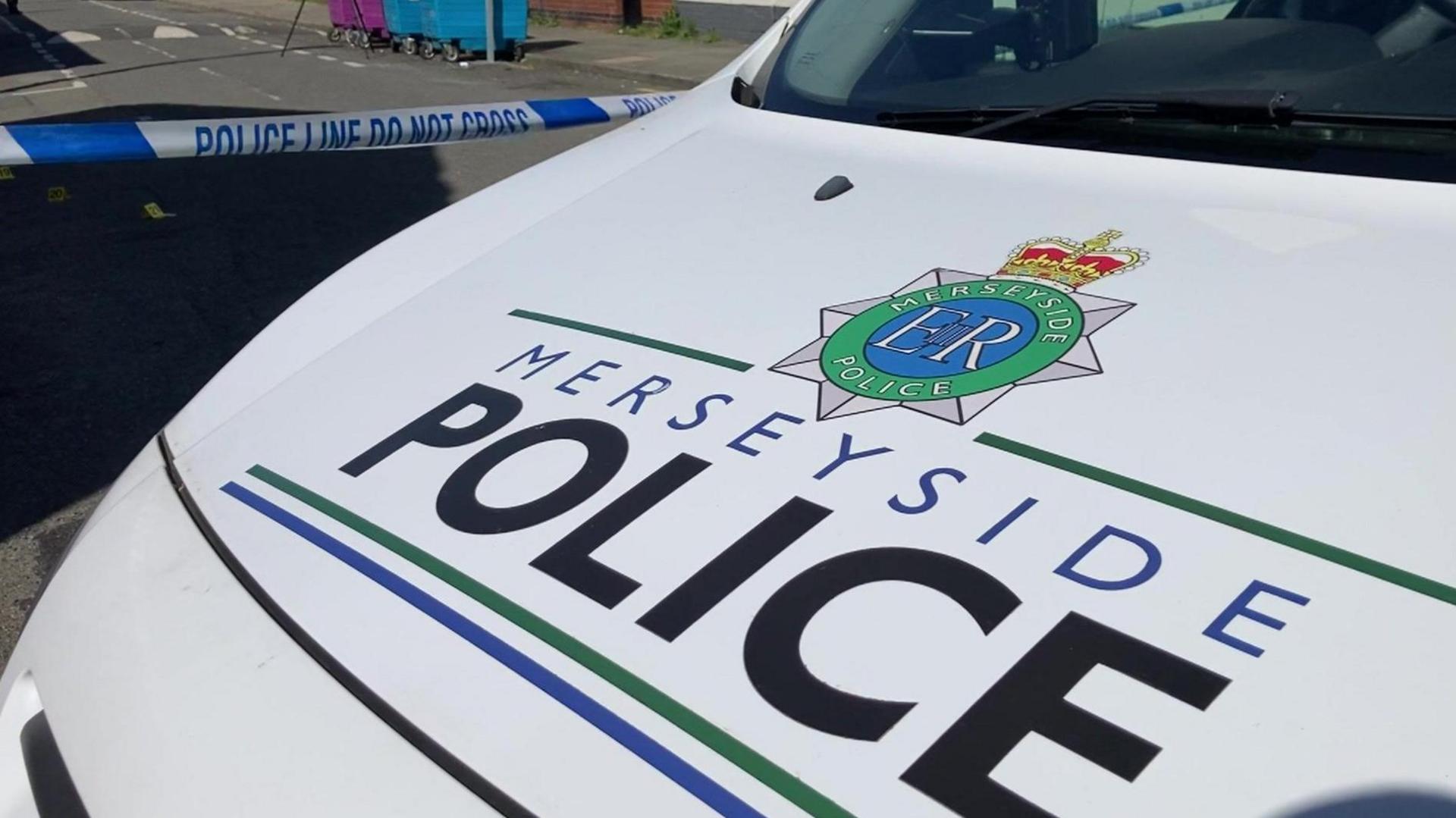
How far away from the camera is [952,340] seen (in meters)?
1.46

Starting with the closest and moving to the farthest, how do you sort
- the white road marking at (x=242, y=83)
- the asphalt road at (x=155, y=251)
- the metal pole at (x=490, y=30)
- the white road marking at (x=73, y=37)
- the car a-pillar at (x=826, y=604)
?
the car a-pillar at (x=826, y=604), the asphalt road at (x=155, y=251), the white road marking at (x=242, y=83), the metal pole at (x=490, y=30), the white road marking at (x=73, y=37)

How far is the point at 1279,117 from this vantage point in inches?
67.5

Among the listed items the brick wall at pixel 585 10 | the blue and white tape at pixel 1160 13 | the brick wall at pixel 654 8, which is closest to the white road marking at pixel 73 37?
the brick wall at pixel 585 10

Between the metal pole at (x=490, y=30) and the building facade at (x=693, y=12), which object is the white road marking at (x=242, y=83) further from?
the building facade at (x=693, y=12)

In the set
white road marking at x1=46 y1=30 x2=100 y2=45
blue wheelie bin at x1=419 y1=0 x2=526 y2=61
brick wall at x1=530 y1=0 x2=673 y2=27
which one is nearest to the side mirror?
blue wheelie bin at x1=419 y1=0 x2=526 y2=61

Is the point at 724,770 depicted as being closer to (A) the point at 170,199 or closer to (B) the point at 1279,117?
(B) the point at 1279,117

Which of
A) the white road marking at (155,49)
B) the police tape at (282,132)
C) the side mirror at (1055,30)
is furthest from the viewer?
the white road marking at (155,49)

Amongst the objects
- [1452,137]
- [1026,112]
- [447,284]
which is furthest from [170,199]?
[1452,137]

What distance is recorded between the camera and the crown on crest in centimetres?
151

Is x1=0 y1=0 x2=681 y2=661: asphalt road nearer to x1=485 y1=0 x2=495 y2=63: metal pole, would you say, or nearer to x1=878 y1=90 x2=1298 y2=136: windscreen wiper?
x1=878 y1=90 x2=1298 y2=136: windscreen wiper

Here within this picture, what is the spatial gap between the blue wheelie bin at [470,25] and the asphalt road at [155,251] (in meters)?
1.56

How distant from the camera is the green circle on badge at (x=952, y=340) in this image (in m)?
1.39

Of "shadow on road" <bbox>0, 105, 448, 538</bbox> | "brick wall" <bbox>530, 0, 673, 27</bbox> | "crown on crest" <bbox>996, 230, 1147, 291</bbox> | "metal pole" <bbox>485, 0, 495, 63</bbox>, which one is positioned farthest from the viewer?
"brick wall" <bbox>530, 0, 673, 27</bbox>

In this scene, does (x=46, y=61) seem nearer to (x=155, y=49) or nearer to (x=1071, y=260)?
(x=155, y=49)
